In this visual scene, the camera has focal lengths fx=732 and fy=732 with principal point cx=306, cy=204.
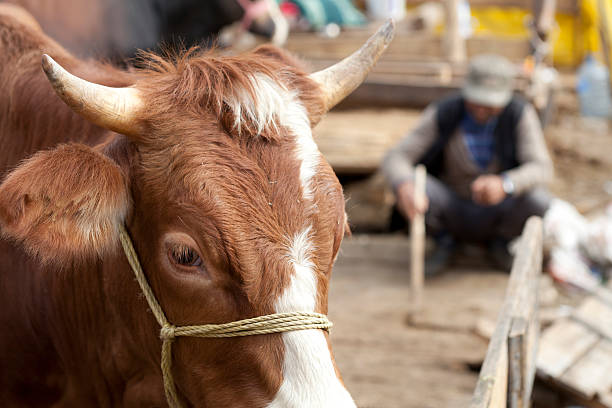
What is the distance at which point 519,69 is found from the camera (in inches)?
318

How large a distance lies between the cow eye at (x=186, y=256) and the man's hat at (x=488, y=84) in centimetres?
396

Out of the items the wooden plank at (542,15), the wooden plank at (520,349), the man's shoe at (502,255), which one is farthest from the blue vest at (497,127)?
the wooden plank at (520,349)

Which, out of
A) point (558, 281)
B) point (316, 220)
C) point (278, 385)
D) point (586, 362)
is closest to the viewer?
point (278, 385)

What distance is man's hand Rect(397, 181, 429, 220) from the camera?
5312mm

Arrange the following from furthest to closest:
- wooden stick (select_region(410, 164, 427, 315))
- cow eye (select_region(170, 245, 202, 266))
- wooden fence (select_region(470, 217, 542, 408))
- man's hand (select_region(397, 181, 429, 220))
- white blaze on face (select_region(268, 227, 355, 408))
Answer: man's hand (select_region(397, 181, 429, 220)) → wooden stick (select_region(410, 164, 427, 315)) → wooden fence (select_region(470, 217, 542, 408)) → cow eye (select_region(170, 245, 202, 266)) → white blaze on face (select_region(268, 227, 355, 408))

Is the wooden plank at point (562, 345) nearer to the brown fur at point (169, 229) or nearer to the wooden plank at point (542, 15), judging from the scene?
the brown fur at point (169, 229)

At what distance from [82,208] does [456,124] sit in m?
4.24

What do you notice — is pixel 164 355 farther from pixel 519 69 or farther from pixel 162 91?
pixel 519 69

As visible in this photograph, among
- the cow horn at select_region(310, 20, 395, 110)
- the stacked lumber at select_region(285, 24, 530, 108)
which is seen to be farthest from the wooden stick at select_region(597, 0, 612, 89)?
the cow horn at select_region(310, 20, 395, 110)

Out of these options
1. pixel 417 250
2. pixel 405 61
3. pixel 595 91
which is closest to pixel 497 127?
pixel 417 250

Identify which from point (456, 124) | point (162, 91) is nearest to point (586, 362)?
point (456, 124)

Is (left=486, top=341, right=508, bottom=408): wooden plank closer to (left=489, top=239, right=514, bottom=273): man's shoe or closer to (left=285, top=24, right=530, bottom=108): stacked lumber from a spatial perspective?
(left=489, top=239, right=514, bottom=273): man's shoe

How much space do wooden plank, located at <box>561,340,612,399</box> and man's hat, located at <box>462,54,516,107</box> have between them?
209cm

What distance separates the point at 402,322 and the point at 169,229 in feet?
10.5
